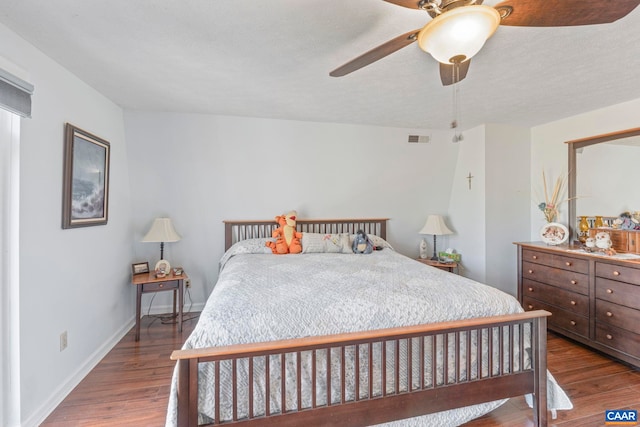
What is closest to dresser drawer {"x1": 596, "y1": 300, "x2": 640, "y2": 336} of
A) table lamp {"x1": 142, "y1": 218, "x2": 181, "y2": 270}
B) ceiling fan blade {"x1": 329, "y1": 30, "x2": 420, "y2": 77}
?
ceiling fan blade {"x1": 329, "y1": 30, "x2": 420, "y2": 77}

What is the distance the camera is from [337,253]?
331 centimetres

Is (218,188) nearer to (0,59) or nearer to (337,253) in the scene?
(337,253)

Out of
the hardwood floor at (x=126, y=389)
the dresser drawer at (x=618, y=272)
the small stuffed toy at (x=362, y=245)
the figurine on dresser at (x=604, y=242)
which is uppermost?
the figurine on dresser at (x=604, y=242)

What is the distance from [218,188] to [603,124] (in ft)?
13.9

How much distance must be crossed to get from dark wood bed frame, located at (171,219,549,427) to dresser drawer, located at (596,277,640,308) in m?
1.36

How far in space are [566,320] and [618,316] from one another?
454 mm

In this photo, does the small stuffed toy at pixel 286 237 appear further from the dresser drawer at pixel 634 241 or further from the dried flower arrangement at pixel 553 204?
the dresser drawer at pixel 634 241

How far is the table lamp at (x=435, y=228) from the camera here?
3928 millimetres

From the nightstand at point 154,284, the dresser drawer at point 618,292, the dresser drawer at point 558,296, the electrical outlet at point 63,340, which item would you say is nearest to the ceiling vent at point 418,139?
the dresser drawer at point 558,296

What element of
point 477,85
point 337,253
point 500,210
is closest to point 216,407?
point 337,253

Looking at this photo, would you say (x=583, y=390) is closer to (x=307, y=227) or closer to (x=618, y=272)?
(x=618, y=272)

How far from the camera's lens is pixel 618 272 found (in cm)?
240

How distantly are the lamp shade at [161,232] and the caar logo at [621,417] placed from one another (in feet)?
12.3

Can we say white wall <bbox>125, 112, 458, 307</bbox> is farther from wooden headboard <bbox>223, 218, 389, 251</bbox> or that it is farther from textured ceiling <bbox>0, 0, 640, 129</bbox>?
textured ceiling <bbox>0, 0, 640, 129</bbox>
